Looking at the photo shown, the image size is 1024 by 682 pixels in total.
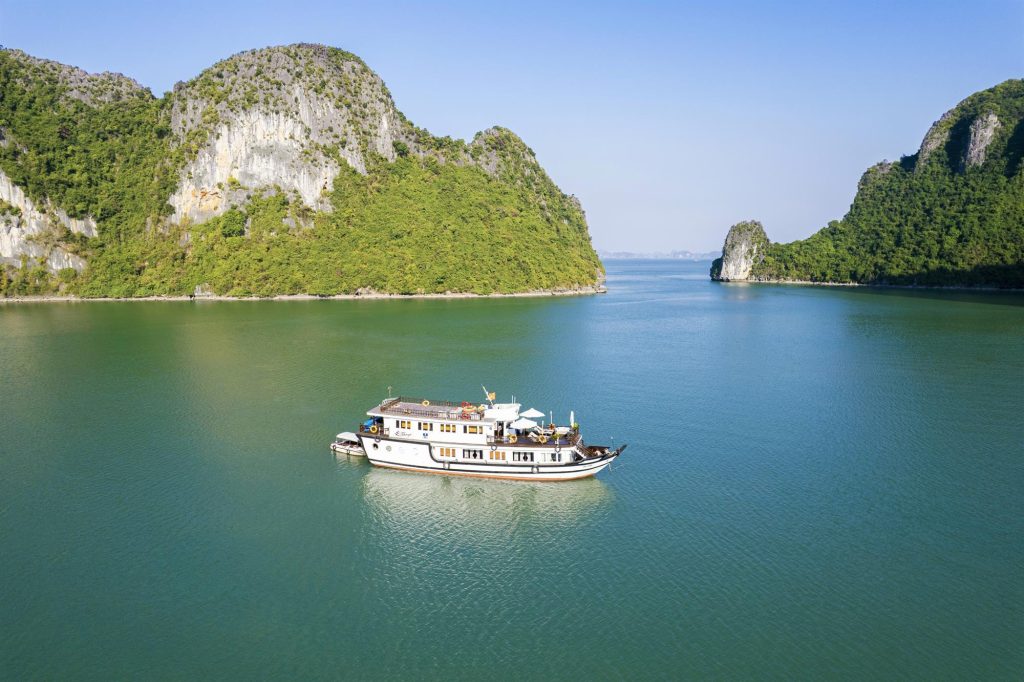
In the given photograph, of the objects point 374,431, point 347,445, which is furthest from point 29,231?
point 374,431

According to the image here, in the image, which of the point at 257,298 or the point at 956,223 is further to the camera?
the point at 956,223

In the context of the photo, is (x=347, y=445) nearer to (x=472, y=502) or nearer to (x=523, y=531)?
(x=472, y=502)

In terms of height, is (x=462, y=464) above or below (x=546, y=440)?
below

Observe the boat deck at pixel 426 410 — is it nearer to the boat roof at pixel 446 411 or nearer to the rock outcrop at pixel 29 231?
the boat roof at pixel 446 411

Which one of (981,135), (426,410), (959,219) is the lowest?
(426,410)

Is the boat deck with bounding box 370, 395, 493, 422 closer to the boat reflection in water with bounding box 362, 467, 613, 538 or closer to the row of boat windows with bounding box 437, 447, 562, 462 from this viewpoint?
the row of boat windows with bounding box 437, 447, 562, 462
